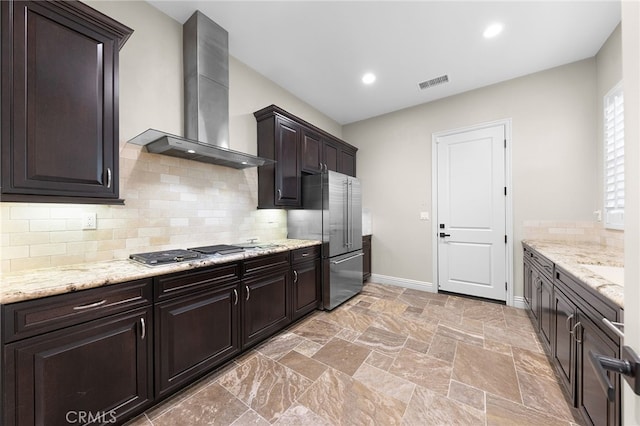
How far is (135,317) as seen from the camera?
1.46m

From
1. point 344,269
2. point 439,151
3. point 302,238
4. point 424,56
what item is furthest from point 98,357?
point 439,151

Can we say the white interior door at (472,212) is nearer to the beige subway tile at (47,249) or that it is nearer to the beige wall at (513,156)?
the beige wall at (513,156)

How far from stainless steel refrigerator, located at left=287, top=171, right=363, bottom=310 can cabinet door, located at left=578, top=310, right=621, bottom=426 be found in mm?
2178

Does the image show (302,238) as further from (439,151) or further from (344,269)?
(439,151)

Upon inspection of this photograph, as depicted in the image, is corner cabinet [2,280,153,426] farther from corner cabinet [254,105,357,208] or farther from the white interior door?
the white interior door

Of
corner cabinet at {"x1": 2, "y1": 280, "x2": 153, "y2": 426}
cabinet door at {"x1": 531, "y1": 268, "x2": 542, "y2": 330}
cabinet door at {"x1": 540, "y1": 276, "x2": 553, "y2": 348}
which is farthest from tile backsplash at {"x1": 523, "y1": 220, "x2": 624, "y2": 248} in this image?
corner cabinet at {"x1": 2, "y1": 280, "x2": 153, "y2": 426}

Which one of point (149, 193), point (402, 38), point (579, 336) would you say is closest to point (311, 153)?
point (402, 38)

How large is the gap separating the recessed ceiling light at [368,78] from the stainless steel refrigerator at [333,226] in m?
1.28

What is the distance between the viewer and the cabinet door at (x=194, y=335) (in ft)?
5.21

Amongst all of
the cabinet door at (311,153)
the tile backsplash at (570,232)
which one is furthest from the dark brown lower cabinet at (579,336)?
the cabinet door at (311,153)

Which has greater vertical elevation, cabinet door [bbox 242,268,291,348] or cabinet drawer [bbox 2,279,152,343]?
cabinet drawer [bbox 2,279,152,343]

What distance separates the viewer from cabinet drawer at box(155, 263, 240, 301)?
1587mm

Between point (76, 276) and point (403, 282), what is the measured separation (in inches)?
154

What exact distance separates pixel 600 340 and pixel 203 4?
350 centimetres
